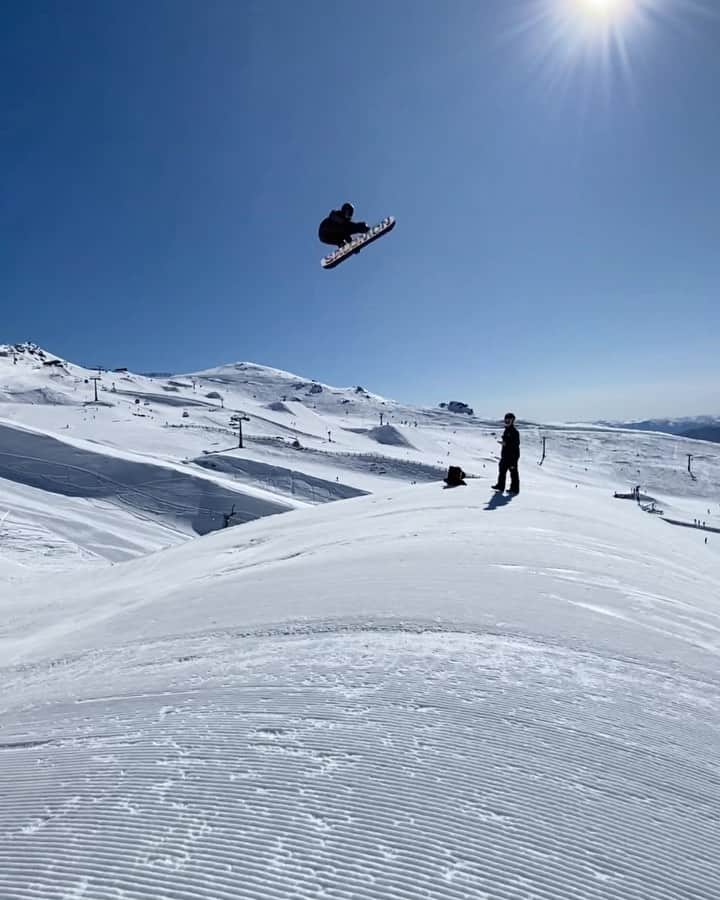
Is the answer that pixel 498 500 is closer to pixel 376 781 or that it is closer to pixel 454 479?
pixel 454 479

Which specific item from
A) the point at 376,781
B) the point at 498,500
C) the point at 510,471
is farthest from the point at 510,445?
the point at 376,781

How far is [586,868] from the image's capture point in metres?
1.78

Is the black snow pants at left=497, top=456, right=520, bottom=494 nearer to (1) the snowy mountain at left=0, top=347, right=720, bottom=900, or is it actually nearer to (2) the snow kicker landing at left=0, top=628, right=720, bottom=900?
(1) the snowy mountain at left=0, top=347, right=720, bottom=900

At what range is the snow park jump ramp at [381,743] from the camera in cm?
178

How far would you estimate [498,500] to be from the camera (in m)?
9.29

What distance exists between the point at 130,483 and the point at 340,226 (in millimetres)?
23484

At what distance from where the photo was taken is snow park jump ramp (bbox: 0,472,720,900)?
1.78 metres

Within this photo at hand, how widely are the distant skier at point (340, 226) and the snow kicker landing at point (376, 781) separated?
14735mm

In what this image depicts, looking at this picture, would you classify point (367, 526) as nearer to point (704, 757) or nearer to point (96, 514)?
point (704, 757)

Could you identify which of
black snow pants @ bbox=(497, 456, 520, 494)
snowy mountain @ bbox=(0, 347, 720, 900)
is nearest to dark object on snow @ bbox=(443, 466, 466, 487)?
black snow pants @ bbox=(497, 456, 520, 494)

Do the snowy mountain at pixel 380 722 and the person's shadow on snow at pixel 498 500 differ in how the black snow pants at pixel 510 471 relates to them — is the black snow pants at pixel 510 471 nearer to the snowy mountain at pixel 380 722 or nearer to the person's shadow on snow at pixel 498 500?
the person's shadow on snow at pixel 498 500

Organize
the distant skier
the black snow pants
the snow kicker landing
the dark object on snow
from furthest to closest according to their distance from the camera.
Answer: the distant skier, the dark object on snow, the black snow pants, the snow kicker landing

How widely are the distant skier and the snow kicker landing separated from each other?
1474cm

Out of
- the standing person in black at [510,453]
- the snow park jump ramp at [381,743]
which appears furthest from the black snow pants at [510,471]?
the snow park jump ramp at [381,743]
